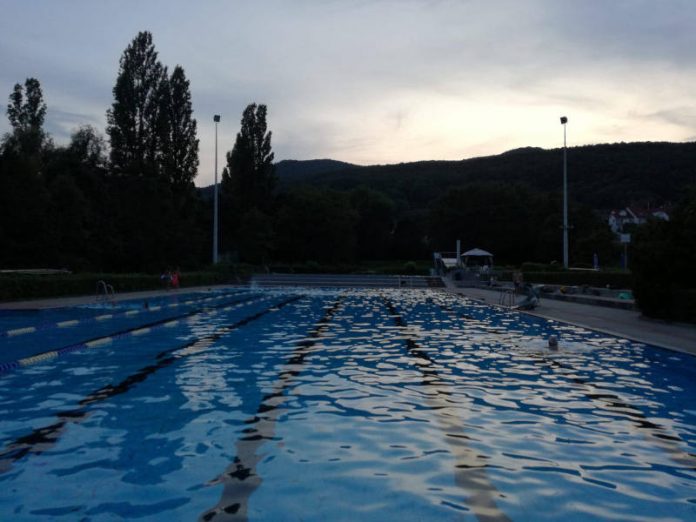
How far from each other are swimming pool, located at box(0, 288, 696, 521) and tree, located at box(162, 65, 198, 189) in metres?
34.5

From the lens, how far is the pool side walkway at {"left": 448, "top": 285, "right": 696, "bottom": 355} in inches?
448

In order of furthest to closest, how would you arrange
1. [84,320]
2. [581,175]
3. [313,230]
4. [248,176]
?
[581,175] < [313,230] < [248,176] < [84,320]

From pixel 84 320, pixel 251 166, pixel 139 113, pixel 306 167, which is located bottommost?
pixel 84 320

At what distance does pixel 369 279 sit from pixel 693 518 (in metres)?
42.1

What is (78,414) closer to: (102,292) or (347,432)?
(347,432)

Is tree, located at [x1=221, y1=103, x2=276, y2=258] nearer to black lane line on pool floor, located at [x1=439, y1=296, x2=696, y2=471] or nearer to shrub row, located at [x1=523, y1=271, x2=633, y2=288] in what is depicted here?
shrub row, located at [x1=523, y1=271, x2=633, y2=288]

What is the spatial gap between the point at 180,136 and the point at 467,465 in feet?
141

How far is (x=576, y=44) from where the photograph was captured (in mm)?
19719

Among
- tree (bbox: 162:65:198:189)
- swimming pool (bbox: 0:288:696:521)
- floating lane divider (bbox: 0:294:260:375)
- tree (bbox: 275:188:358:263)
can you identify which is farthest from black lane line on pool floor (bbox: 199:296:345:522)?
tree (bbox: 275:188:358:263)

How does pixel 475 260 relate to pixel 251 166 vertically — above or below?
below

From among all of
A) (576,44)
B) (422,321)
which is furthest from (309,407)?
(576,44)

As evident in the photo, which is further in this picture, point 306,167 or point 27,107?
point 306,167

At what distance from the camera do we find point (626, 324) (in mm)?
14414

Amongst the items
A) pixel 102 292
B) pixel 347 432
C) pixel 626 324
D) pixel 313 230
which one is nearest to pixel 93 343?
pixel 347 432
